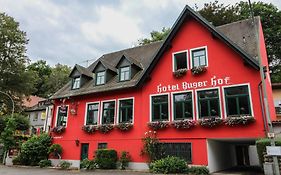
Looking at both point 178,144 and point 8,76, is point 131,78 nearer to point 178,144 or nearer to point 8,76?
point 178,144

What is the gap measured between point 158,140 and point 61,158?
30.8ft

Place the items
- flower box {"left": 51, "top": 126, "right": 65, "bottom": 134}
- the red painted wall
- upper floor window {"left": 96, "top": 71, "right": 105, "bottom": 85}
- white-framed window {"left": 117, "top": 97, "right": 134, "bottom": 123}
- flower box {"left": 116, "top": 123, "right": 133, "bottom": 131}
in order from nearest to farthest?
1. the red painted wall
2. flower box {"left": 116, "top": 123, "right": 133, "bottom": 131}
3. white-framed window {"left": 117, "top": 97, "right": 134, "bottom": 123}
4. upper floor window {"left": 96, "top": 71, "right": 105, "bottom": 85}
5. flower box {"left": 51, "top": 126, "right": 65, "bottom": 134}

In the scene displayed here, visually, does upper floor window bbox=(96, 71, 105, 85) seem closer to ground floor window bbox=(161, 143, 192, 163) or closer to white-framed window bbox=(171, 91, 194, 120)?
white-framed window bbox=(171, 91, 194, 120)

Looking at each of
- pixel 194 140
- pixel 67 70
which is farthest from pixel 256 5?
pixel 67 70

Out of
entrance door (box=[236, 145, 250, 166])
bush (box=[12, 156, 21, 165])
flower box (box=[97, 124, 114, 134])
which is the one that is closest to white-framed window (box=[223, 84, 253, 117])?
flower box (box=[97, 124, 114, 134])

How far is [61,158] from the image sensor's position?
20.9 meters

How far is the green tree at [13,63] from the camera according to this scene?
3284 cm

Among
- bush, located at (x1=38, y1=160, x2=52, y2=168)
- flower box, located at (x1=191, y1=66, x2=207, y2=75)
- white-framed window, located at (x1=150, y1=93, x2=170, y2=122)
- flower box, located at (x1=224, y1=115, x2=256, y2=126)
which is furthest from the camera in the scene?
bush, located at (x1=38, y1=160, x2=52, y2=168)

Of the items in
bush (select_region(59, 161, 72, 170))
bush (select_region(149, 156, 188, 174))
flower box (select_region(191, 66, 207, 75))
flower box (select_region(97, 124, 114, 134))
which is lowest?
bush (select_region(59, 161, 72, 170))

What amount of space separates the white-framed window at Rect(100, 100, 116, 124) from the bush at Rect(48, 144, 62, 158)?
15.0ft

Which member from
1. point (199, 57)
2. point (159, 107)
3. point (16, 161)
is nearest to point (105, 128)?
point (159, 107)

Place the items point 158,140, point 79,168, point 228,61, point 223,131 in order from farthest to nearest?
point 79,168 < point 158,140 < point 228,61 < point 223,131

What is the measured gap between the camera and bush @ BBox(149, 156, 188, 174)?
574 inches

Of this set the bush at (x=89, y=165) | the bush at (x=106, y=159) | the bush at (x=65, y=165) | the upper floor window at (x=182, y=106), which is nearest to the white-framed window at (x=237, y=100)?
the upper floor window at (x=182, y=106)
